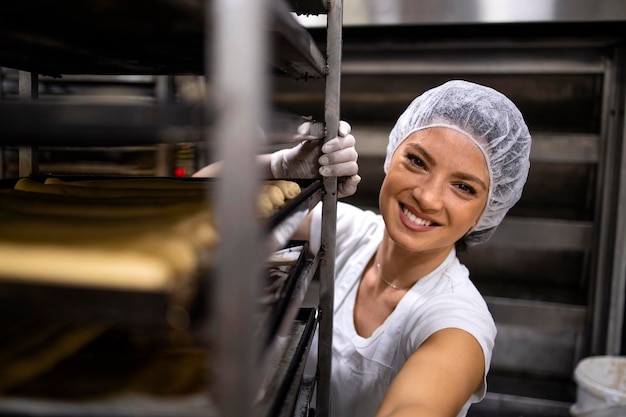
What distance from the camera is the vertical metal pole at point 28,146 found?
119cm

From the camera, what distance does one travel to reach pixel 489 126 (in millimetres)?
1377

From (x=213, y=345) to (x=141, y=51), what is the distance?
2.05 ft

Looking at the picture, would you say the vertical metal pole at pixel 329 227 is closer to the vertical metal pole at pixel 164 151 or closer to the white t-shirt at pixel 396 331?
the white t-shirt at pixel 396 331

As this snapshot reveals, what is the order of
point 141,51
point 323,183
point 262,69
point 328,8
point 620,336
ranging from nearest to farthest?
point 262,69
point 141,51
point 328,8
point 323,183
point 620,336

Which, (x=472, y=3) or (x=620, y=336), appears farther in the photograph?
(x=620, y=336)

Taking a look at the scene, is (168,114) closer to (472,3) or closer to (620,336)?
(472,3)

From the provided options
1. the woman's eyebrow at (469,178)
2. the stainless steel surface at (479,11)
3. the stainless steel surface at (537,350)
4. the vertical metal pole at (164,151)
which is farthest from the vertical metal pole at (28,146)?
the stainless steel surface at (537,350)

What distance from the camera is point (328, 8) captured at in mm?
1127

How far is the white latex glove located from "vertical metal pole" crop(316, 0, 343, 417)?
3 cm

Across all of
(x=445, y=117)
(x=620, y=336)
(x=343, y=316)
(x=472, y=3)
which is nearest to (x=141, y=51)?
(x=445, y=117)

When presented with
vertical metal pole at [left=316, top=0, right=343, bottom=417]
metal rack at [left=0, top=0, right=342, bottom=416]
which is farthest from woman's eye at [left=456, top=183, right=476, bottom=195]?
metal rack at [left=0, top=0, right=342, bottom=416]

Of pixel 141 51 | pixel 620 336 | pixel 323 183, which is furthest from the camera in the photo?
pixel 620 336

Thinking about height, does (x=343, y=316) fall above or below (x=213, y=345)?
below

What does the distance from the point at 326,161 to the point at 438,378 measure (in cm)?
55
